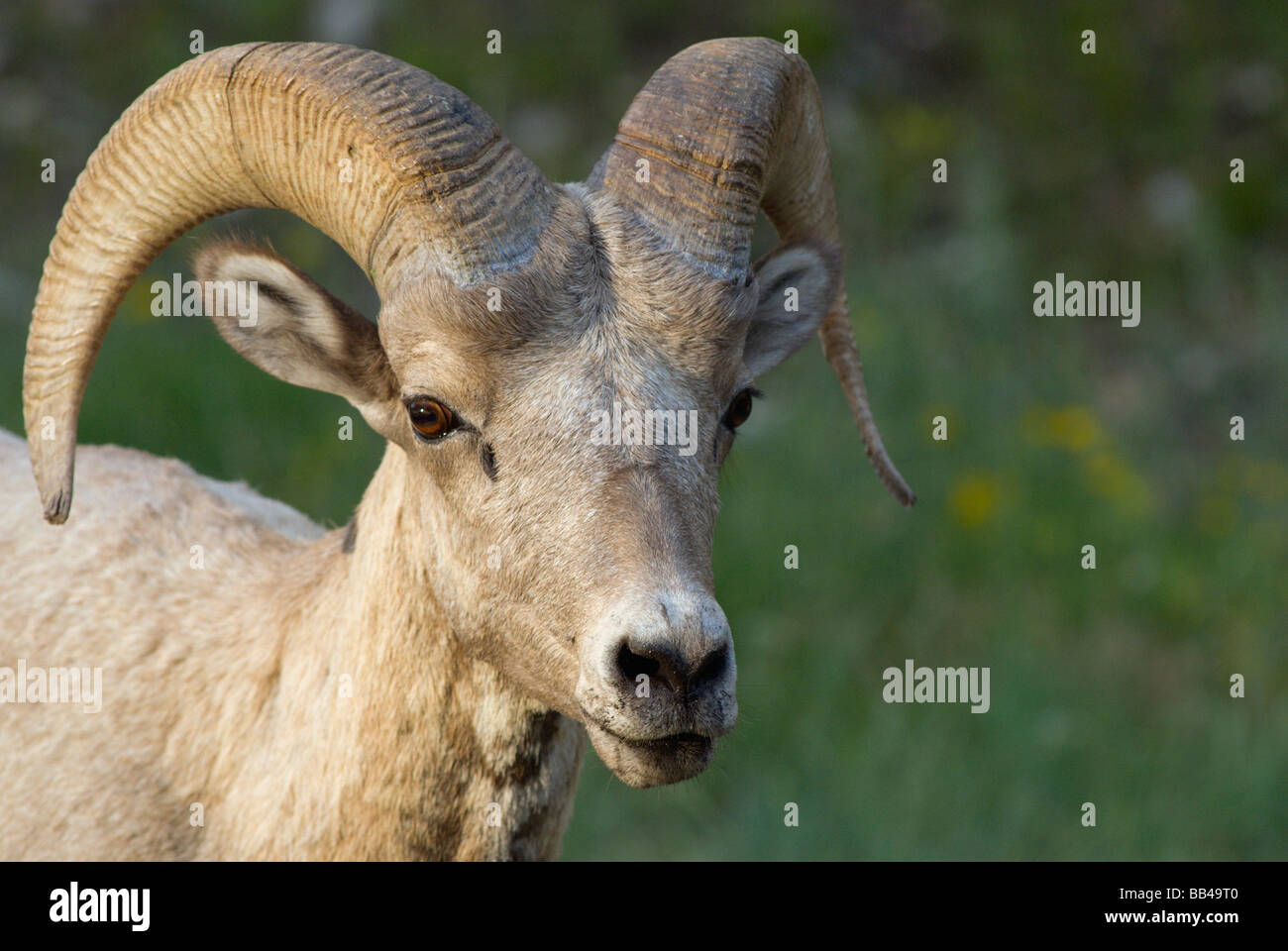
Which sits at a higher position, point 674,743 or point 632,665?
point 632,665

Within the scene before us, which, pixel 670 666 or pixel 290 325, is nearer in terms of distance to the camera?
pixel 670 666

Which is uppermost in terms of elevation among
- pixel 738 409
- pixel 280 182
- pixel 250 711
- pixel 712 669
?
pixel 280 182

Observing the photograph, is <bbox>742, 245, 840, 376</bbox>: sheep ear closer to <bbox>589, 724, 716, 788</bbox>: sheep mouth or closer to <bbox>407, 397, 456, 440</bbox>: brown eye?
<bbox>407, 397, 456, 440</bbox>: brown eye

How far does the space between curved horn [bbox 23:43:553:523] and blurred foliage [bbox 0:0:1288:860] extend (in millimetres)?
283

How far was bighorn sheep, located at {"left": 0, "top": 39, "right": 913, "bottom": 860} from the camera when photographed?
3.17m

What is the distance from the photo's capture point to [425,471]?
11.2 feet

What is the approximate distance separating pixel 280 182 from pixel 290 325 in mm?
352

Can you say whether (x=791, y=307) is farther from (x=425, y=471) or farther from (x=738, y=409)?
(x=425, y=471)

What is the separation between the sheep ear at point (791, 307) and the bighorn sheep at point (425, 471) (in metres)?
0.08

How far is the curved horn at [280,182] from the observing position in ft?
11.0

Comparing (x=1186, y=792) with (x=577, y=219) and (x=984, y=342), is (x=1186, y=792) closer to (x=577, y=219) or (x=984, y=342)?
(x=984, y=342)

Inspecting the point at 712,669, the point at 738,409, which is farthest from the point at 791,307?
the point at 712,669

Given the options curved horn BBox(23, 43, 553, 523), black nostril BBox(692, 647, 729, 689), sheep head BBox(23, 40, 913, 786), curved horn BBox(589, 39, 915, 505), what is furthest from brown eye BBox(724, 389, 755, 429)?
black nostril BBox(692, 647, 729, 689)

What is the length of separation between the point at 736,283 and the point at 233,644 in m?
1.65
